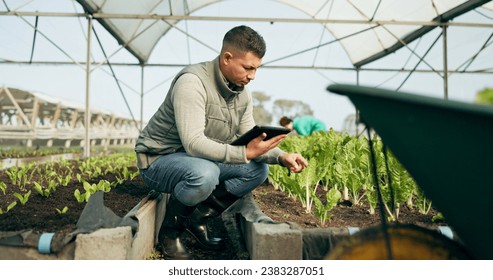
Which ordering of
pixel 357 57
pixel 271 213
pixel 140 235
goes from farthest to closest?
1. pixel 357 57
2. pixel 271 213
3. pixel 140 235

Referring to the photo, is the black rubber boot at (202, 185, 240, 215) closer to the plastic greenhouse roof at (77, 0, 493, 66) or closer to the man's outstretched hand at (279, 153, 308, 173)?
the man's outstretched hand at (279, 153, 308, 173)

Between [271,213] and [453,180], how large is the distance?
1.60 metres

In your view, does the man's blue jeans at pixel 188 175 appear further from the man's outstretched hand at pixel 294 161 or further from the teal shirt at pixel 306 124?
the teal shirt at pixel 306 124

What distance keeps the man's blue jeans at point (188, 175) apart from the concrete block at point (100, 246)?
20.9 inches

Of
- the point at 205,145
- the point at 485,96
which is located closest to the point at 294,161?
the point at 205,145

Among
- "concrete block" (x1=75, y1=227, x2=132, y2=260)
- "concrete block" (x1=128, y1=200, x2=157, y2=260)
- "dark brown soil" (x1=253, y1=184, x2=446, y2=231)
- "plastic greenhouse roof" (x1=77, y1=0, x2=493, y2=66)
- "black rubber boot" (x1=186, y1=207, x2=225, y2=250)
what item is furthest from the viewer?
"plastic greenhouse roof" (x1=77, y1=0, x2=493, y2=66)

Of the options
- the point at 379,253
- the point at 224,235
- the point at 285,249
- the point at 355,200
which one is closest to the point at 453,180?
the point at 379,253

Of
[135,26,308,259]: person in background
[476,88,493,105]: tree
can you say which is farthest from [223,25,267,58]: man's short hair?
[476,88,493,105]: tree

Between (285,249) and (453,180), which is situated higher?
(453,180)

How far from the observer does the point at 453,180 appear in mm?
1210

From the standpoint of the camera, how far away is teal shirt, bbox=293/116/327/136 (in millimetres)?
7844

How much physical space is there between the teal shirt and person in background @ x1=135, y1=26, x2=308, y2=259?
531 cm
